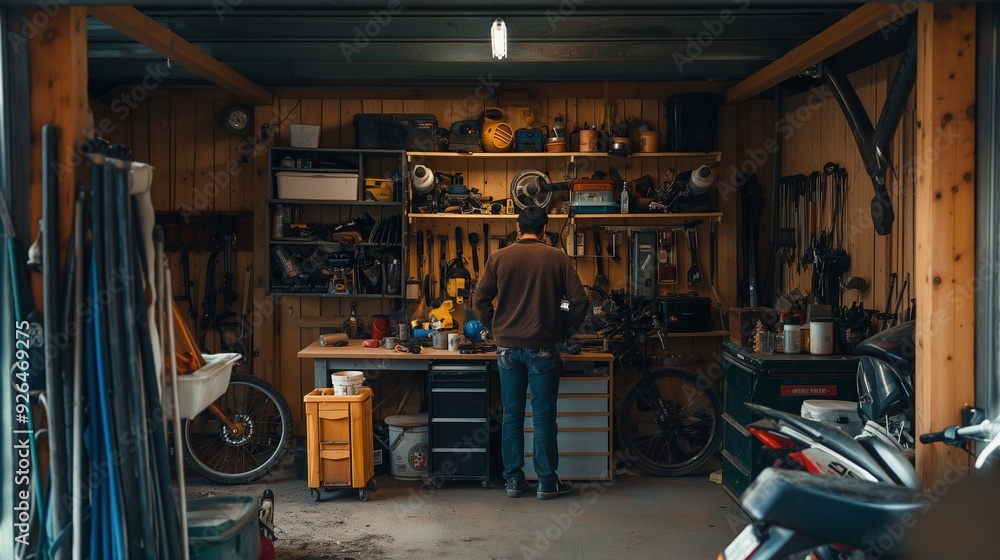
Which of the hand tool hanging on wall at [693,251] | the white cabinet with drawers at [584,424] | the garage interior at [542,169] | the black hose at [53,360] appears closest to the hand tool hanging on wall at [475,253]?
the garage interior at [542,169]

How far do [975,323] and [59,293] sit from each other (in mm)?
3413

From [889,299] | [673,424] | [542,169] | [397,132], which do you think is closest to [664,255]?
[542,169]

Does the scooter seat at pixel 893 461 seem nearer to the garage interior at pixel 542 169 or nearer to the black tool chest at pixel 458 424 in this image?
the garage interior at pixel 542 169

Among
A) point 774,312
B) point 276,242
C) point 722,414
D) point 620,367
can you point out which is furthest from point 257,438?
point 774,312

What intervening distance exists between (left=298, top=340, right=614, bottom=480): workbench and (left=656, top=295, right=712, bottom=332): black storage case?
814 millimetres

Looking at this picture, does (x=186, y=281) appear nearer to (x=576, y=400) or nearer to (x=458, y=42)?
(x=458, y=42)

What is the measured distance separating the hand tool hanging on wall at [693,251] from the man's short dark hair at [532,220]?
61.8 inches

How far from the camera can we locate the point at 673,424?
240 inches

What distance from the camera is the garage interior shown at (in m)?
3.27

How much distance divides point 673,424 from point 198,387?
12.1 feet

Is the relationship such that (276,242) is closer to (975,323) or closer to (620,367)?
(620,367)

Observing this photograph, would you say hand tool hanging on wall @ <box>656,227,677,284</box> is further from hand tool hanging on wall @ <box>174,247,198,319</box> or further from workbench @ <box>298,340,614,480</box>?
hand tool hanging on wall @ <box>174,247,198,319</box>

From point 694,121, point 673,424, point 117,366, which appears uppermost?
point 694,121

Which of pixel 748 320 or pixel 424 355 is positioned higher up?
pixel 748 320
